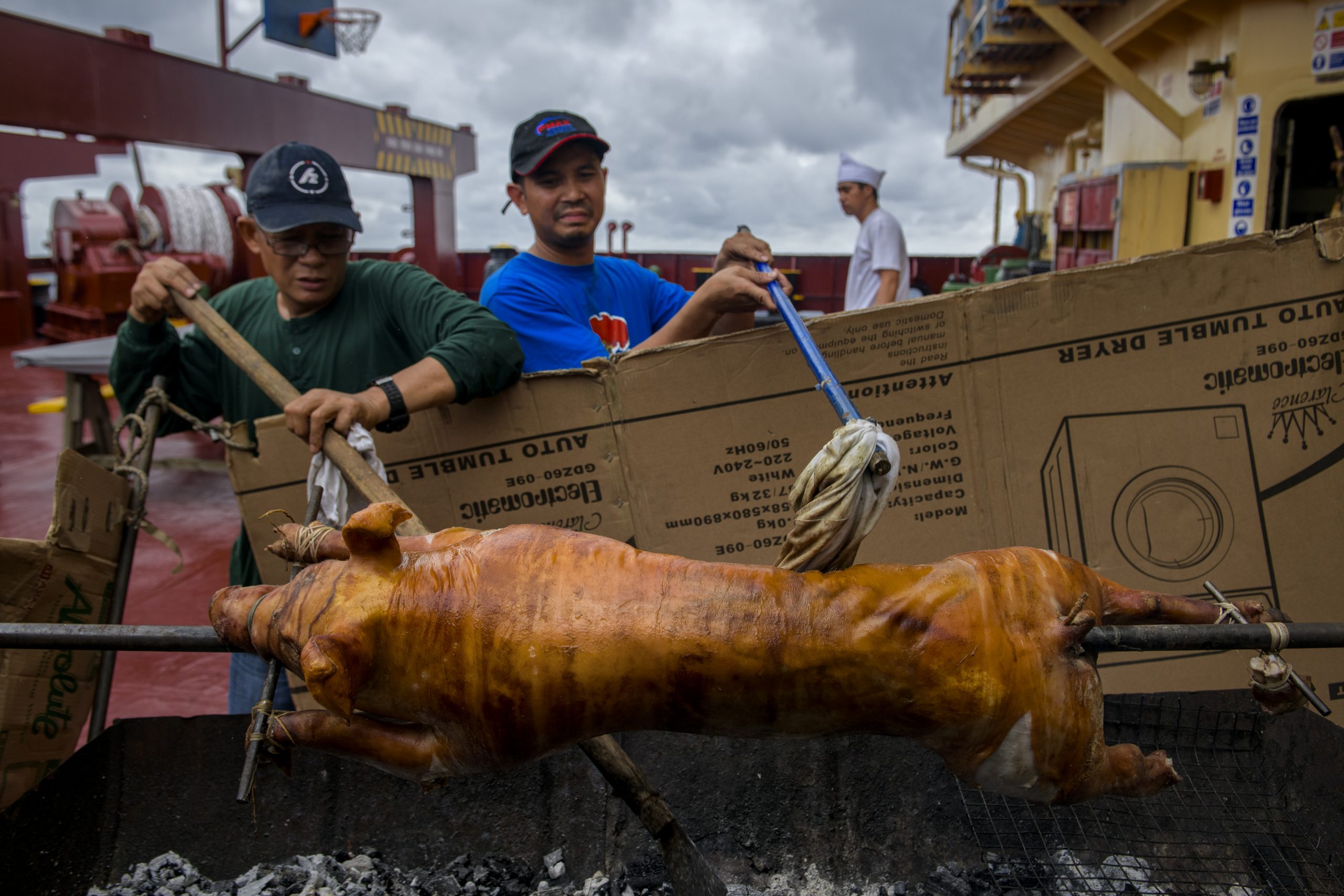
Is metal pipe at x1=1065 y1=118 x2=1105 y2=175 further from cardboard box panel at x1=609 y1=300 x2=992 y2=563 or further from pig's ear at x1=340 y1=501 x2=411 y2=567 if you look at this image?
pig's ear at x1=340 y1=501 x2=411 y2=567

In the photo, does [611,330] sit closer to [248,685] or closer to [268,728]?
[248,685]

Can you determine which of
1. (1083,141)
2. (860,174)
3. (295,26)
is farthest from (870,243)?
(1083,141)

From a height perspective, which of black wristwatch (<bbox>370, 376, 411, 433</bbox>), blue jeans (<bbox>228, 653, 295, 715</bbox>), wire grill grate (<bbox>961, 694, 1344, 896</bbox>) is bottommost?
wire grill grate (<bbox>961, 694, 1344, 896</bbox>)

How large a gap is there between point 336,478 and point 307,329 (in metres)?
0.64

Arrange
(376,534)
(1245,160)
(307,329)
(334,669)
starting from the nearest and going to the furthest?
(334,669) < (376,534) < (307,329) < (1245,160)

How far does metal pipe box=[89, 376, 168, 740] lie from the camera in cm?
215

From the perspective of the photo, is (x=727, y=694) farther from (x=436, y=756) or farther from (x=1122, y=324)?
(x=1122, y=324)

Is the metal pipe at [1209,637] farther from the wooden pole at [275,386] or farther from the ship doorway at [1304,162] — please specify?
the ship doorway at [1304,162]

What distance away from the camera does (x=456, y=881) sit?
77.9 inches

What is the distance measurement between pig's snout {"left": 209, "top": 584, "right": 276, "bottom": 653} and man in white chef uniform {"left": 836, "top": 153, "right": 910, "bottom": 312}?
15.3 feet

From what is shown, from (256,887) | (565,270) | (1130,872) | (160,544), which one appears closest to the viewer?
(256,887)

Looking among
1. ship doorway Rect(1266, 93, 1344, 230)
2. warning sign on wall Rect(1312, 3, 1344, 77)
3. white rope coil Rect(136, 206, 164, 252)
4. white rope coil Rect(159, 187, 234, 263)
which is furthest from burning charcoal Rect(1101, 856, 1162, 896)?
white rope coil Rect(136, 206, 164, 252)

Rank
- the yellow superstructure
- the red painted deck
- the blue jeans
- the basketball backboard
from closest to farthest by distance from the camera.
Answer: the blue jeans < the red painted deck < the yellow superstructure < the basketball backboard

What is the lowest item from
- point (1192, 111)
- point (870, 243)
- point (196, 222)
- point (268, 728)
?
point (268, 728)
